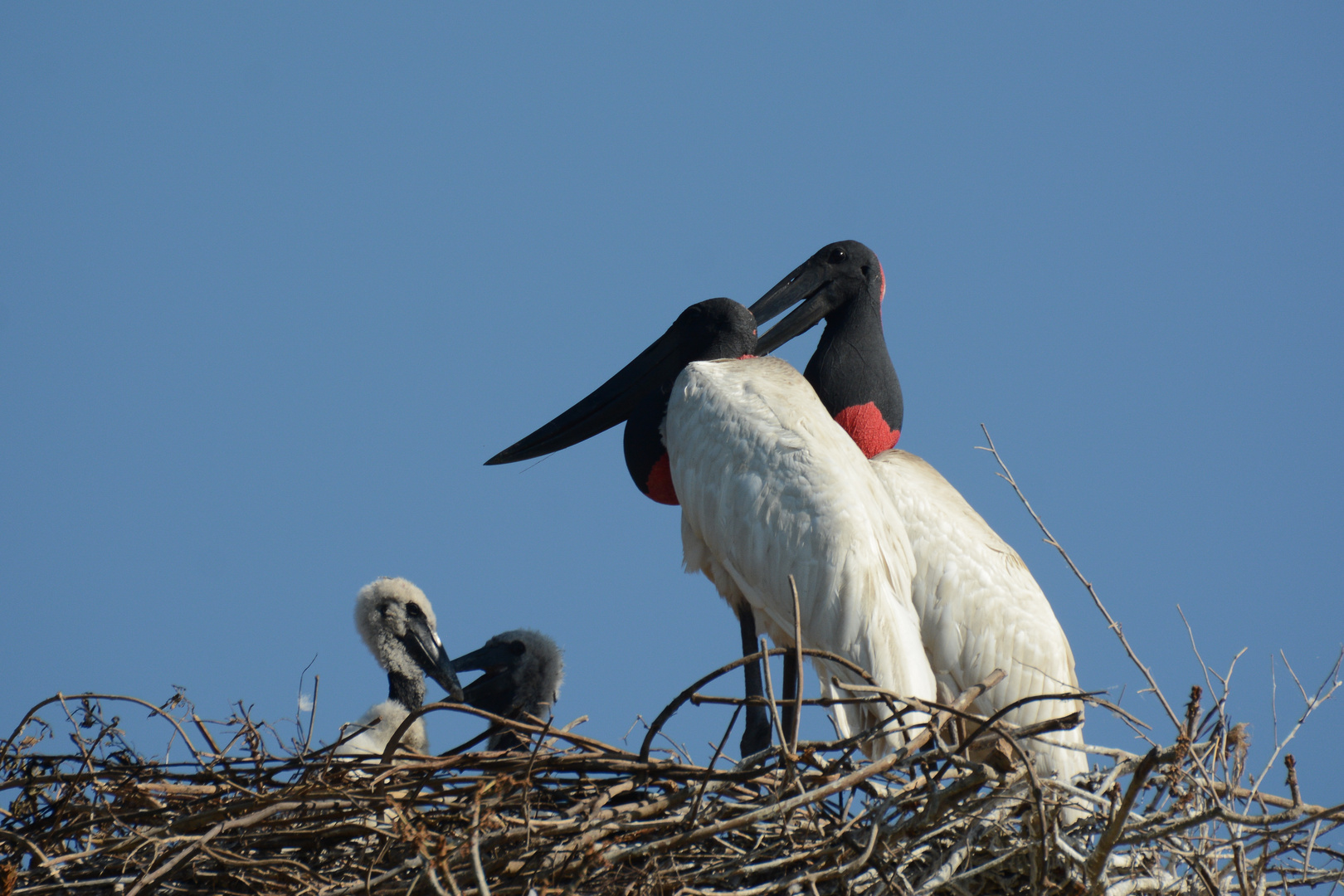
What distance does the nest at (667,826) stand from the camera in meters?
2.40

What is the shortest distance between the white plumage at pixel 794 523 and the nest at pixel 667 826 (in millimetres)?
814

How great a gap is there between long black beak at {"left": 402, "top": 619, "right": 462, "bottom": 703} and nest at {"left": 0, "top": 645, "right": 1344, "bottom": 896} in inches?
65.3

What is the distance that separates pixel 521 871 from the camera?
2.47 meters

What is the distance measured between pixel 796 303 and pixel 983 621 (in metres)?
1.84

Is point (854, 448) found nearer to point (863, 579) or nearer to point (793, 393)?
point (793, 393)

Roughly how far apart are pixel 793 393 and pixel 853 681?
3.36ft

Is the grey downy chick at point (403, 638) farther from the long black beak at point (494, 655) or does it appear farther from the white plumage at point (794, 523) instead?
the white plumage at point (794, 523)

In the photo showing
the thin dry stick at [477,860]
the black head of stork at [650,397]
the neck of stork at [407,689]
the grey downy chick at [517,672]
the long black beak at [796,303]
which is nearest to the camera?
the thin dry stick at [477,860]

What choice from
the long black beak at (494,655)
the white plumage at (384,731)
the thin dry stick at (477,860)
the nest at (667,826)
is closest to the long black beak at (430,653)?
the white plumage at (384,731)

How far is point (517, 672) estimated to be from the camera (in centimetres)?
503

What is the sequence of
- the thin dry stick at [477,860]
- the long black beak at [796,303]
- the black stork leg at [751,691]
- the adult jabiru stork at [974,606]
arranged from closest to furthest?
the thin dry stick at [477,860] → the adult jabiru stork at [974,606] → the black stork leg at [751,691] → the long black beak at [796,303]

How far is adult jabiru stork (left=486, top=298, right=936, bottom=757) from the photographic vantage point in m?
3.73

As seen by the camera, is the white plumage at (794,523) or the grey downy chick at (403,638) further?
the grey downy chick at (403,638)

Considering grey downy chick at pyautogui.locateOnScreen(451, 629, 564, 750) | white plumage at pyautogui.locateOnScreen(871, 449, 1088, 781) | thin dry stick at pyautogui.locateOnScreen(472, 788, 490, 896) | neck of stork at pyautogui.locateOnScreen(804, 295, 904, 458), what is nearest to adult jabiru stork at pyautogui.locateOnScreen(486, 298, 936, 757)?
white plumage at pyautogui.locateOnScreen(871, 449, 1088, 781)
